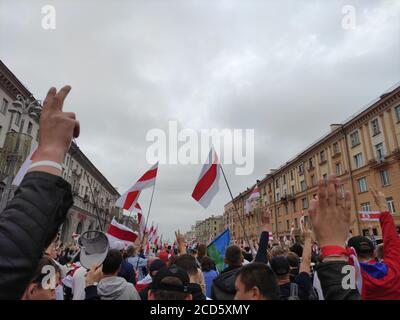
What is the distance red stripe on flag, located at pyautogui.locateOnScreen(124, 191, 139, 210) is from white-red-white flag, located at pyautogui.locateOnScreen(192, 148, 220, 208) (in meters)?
2.31

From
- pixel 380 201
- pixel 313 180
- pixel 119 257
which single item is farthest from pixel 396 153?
pixel 119 257

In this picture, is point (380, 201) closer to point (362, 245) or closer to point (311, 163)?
point (362, 245)

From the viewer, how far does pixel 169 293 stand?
230 centimetres

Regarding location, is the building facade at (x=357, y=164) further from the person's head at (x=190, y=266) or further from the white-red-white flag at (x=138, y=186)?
the person's head at (x=190, y=266)

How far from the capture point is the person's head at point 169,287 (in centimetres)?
230

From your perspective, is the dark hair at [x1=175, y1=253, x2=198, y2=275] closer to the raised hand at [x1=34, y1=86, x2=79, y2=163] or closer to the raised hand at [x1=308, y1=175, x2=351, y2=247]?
the raised hand at [x1=308, y1=175, x2=351, y2=247]

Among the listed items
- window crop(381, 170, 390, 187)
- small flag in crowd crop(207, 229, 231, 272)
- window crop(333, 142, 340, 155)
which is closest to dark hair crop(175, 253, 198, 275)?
small flag in crowd crop(207, 229, 231, 272)

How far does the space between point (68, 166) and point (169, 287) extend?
4270cm

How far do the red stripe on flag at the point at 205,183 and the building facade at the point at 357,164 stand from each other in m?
11.9

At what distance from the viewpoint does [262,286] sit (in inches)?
83.8

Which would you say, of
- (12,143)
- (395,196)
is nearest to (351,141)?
(395,196)

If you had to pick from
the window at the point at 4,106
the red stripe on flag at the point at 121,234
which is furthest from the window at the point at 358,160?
the window at the point at 4,106

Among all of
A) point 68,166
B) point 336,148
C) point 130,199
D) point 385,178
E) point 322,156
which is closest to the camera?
point 130,199
